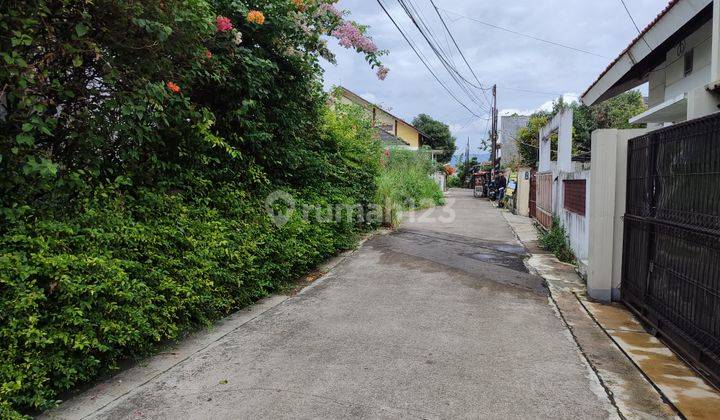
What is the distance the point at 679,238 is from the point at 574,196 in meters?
4.41

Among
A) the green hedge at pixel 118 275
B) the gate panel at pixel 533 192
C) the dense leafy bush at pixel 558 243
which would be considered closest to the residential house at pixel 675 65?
the dense leafy bush at pixel 558 243

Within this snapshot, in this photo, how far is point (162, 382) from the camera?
133 inches

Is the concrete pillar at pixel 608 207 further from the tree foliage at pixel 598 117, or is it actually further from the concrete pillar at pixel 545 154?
the tree foliage at pixel 598 117

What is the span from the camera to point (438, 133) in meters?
53.9

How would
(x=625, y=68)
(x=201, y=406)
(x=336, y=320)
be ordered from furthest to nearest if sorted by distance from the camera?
(x=625, y=68) < (x=336, y=320) < (x=201, y=406)

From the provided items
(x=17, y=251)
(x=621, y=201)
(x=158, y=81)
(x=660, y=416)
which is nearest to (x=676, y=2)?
(x=621, y=201)

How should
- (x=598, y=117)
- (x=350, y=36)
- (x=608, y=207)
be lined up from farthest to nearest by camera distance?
(x=598, y=117) < (x=350, y=36) < (x=608, y=207)

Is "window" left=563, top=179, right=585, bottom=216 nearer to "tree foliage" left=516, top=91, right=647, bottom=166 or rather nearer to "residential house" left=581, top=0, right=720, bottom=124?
"residential house" left=581, top=0, right=720, bottom=124

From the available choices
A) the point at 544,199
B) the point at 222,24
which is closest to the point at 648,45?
the point at 544,199

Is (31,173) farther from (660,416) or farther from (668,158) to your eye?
(668,158)

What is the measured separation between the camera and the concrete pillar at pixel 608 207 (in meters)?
5.42

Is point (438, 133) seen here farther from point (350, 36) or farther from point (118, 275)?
point (118, 275)

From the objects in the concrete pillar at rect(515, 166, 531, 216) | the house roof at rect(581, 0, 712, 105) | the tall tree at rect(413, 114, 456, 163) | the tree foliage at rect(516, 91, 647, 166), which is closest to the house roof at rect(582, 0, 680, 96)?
the house roof at rect(581, 0, 712, 105)

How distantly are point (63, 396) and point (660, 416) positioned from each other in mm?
3979
